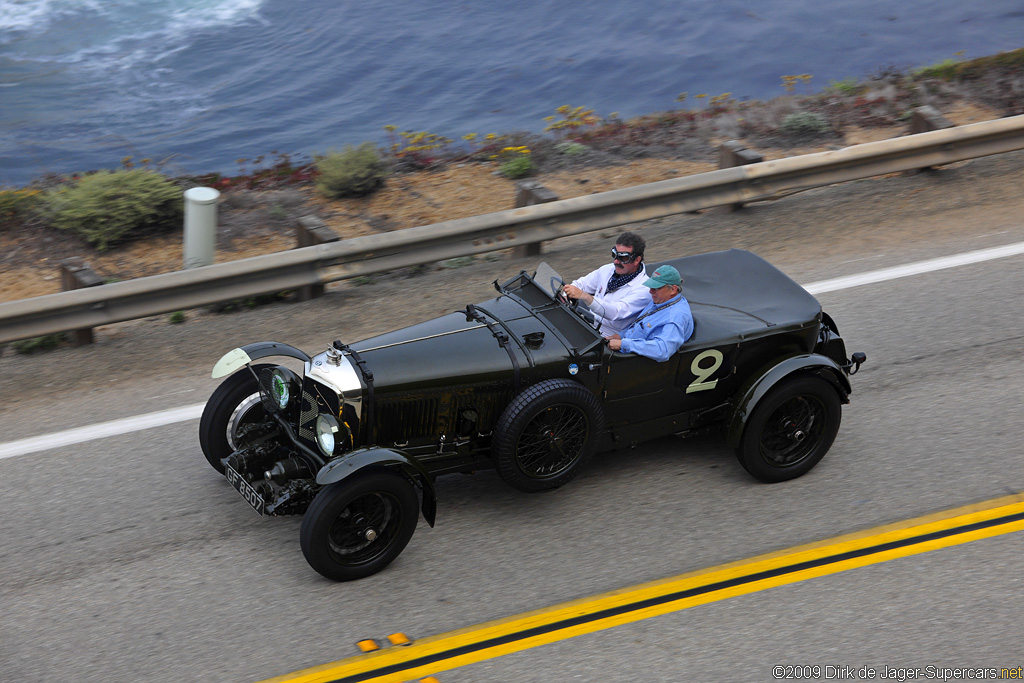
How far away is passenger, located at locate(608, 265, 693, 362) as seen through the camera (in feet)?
19.4

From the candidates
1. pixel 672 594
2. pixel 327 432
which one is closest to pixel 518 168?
pixel 327 432

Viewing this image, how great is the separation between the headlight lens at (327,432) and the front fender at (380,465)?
0.20 metres

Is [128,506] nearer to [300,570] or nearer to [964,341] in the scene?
[300,570]

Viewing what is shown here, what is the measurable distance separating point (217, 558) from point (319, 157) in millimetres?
7156

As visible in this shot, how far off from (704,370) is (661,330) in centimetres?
43

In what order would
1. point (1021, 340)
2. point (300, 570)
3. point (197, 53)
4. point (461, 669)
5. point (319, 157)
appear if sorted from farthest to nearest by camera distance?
point (197, 53)
point (319, 157)
point (1021, 340)
point (300, 570)
point (461, 669)

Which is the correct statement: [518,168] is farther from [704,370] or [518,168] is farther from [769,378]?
[769,378]

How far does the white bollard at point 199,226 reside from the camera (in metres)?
8.60

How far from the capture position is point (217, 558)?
222 inches

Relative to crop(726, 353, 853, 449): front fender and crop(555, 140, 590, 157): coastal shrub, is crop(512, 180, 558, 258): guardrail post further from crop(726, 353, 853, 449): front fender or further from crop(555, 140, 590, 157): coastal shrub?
crop(726, 353, 853, 449): front fender

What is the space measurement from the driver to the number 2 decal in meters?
0.52

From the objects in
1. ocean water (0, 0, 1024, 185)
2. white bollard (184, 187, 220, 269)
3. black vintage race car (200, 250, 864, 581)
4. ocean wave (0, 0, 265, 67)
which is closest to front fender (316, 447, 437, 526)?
black vintage race car (200, 250, 864, 581)

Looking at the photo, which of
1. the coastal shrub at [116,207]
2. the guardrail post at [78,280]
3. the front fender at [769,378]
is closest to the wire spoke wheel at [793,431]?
the front fender at [769,378]

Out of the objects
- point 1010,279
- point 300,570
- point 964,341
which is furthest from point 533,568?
point 1010,279
